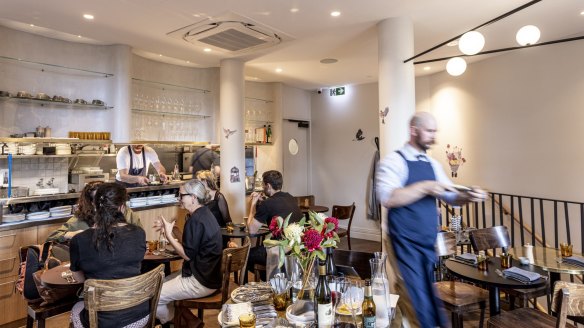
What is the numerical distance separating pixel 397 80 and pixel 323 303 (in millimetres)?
3003

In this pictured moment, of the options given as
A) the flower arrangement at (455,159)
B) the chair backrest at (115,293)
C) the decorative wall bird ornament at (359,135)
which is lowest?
the chair backrest at (115,293)

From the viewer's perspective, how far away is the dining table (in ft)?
8.50

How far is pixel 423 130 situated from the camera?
6.28 feet

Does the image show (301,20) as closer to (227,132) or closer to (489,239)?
(227,132)

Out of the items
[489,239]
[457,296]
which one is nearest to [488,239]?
[489,239]

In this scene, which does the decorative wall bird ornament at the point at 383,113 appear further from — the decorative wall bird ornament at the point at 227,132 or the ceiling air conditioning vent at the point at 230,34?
Result: the decorative wall bird ornament at the point at 227,132

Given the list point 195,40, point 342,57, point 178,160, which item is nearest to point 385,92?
point 342,57

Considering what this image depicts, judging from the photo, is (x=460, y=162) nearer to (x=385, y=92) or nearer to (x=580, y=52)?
(x=580, y=52)

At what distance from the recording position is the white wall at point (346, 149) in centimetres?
753

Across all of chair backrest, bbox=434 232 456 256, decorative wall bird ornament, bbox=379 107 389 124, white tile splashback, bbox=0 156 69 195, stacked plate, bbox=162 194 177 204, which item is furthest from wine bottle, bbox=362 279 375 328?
white tile splashback, bbox=0 156 69 195

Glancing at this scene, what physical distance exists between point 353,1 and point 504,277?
9.27 feet

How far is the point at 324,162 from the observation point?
8.27 meters

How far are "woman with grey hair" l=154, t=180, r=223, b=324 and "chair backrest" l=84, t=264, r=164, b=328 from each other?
2.11 ft

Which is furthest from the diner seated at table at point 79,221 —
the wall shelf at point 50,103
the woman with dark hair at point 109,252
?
the wall shelf at point 50,103
